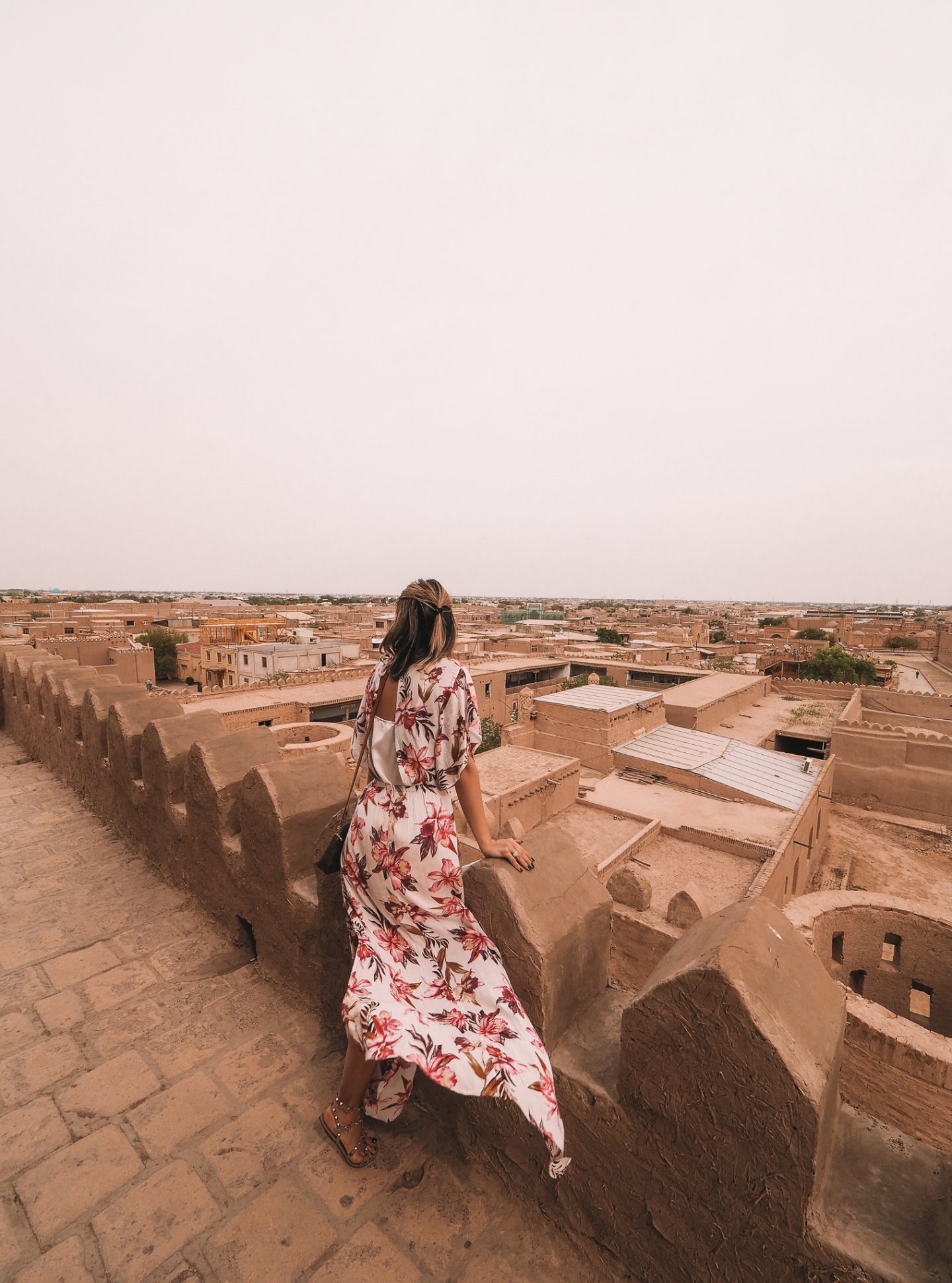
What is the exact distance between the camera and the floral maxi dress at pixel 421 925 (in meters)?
1.67

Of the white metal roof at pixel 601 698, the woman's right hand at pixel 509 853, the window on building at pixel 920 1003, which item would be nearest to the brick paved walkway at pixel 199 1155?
the woman's right hand at pixel 509 853

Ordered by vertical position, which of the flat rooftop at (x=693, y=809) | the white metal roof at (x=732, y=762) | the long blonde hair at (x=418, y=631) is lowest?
the flat rooftop at (x=693, y=809)

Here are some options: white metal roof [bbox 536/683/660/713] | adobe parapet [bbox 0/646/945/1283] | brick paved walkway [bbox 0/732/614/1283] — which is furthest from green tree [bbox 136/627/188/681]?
adobe parapet [bbox 0/646/945/1283]

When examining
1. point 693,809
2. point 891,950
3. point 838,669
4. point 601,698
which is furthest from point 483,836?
point 838,669

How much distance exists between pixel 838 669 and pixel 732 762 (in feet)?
70.3

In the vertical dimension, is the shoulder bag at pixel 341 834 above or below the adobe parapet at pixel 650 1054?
above

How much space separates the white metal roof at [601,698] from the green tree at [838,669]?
1608 centimetres

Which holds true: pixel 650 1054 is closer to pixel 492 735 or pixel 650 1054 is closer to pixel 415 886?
pixel 415 886

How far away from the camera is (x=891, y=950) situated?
8.80 metres

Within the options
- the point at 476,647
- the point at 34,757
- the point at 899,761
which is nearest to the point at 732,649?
the point at 476,647

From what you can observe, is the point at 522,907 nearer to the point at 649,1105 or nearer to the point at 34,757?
the point at 649,1105

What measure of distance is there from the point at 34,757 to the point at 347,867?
7.00 metres

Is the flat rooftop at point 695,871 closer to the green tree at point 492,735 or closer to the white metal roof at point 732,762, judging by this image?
the white metal roof at point 732,762

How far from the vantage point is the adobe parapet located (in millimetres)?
1324
